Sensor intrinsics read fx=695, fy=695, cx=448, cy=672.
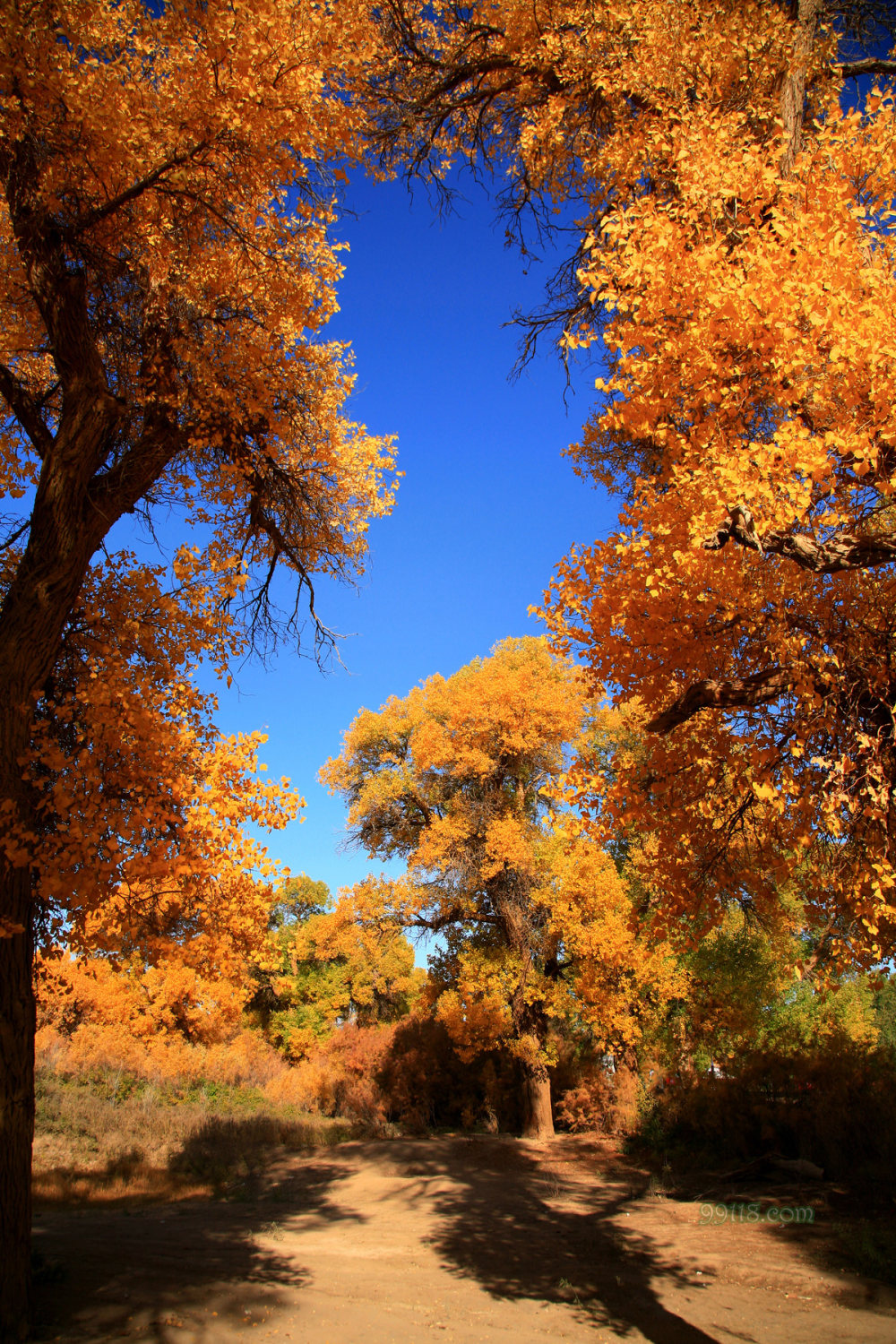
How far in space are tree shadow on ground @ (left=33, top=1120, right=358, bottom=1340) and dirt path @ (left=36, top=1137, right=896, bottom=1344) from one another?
0.03 meters

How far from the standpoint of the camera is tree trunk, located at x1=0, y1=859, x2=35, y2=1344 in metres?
4.46

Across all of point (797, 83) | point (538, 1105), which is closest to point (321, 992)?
point (538, 1105)

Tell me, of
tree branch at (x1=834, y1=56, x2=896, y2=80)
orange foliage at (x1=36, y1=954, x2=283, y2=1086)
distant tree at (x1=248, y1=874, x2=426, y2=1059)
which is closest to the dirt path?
orange foliage at (x1=36, y1=954, x2=283, y2=1086)

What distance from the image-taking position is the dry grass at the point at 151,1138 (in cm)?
1228

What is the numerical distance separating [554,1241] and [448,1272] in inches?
73.8

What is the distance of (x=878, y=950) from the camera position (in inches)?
166

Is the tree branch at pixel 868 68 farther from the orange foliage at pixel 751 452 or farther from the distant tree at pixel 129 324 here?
the distant tree at pixel 129 324

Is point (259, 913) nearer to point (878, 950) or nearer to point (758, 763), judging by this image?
point (758, 763)

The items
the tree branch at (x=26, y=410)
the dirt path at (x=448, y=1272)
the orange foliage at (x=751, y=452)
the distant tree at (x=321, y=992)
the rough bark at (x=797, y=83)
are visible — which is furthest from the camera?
the distant tree at (x=321, y=992)

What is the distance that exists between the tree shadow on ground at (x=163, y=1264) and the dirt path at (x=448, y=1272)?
0.03 meters

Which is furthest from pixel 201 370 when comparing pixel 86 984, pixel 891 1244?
pixel 86 984

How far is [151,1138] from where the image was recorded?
15.0 meters

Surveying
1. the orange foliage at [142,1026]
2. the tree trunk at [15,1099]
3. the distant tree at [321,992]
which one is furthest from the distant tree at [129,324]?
the distant tree at [321,992]

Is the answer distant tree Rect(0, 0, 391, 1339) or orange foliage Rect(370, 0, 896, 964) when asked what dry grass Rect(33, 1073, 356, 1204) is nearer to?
distant tree Rect(0, 0, 391, 1339)
